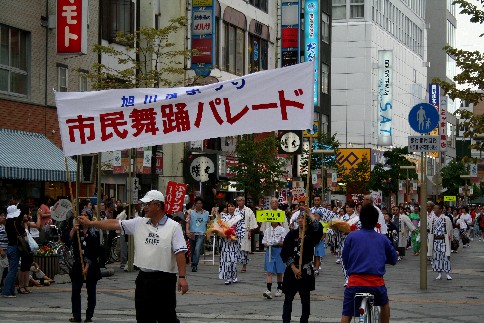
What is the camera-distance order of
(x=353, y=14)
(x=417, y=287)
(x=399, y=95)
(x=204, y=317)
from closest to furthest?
(x=204, y=317)
(x=417, y=287)
(x=353, y=14)
(x=399, y=95)

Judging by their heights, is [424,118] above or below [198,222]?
above

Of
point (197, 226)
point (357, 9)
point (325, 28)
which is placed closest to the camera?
point (197, 226)

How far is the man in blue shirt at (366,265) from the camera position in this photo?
1113 cm

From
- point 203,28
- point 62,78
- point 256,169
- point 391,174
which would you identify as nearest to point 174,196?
point 62,78

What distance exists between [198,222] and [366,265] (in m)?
17.8

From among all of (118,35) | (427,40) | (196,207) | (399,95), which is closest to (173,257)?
(196,207)

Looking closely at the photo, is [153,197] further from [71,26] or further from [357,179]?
[357,179]

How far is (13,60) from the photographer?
33062 millimetres

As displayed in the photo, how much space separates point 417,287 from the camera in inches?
904

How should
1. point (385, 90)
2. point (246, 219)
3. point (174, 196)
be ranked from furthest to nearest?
point (385, 90)
point (174, 196)
point (246, 219)

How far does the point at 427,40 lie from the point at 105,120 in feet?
383

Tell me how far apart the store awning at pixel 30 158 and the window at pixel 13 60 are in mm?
1554

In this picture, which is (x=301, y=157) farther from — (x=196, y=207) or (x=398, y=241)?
(x=196, y=207)

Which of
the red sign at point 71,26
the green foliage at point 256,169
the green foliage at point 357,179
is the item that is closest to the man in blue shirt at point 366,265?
the red sign at point 71,26
